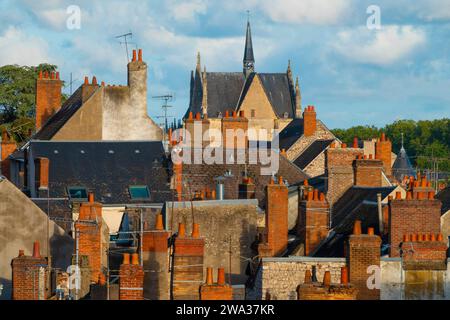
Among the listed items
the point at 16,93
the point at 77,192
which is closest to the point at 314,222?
the point at 77,192

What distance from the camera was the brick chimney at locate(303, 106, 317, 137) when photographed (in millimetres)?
91125

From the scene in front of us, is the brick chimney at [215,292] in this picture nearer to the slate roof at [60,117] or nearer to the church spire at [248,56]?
the slate roof at [60,117]

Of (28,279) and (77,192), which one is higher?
(77,192)

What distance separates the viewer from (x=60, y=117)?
Answer: 205ft

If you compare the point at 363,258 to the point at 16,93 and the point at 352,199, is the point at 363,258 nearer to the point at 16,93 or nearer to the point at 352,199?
the point at 352,199

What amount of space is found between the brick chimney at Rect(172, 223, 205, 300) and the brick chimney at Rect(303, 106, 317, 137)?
5891 centimetres

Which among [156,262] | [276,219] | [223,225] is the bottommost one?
[156,262]

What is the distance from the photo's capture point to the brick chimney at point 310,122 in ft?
299

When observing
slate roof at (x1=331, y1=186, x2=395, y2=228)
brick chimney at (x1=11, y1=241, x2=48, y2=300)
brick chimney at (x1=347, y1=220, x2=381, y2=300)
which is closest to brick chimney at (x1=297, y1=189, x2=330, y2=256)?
slate roof at (x1=331, y1=186, x2=395, y2=228)

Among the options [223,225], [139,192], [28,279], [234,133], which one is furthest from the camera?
[234,133]

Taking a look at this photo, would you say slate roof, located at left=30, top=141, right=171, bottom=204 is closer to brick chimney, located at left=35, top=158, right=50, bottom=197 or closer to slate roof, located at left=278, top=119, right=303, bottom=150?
brick chimney, located at left=35, top=158, right=50, bottom=197

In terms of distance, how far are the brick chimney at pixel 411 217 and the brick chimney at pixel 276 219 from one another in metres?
4.59

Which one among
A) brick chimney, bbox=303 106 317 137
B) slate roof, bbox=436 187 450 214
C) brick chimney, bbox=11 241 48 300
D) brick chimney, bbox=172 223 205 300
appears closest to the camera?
brick chimney, bbox=11 241 48 300

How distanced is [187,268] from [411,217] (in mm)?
6166
